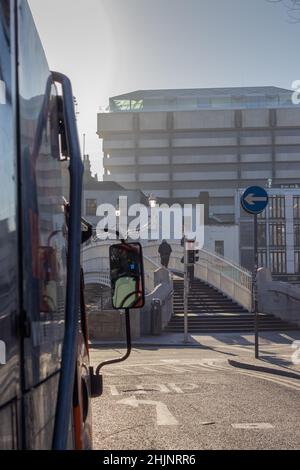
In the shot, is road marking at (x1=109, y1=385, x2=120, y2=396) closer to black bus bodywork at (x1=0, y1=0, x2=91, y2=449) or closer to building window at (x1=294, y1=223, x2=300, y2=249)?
black bus bodywork at (x1=0, y1=0, x2=91, y2=449)

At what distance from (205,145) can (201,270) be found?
71779 millimetres

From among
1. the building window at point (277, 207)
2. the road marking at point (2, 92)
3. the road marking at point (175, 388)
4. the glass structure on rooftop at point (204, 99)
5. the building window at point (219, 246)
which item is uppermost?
the glass structure on rooftop at point (204, 99)

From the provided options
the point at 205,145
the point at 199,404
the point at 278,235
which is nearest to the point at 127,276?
the point at 199,404

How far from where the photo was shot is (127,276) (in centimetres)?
372

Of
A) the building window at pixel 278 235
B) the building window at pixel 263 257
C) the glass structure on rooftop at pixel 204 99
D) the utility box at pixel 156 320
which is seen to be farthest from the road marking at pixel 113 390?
the glass structure on rooftop at pixel 204 99

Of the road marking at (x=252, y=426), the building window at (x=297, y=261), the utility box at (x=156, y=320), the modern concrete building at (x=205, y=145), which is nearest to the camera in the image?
the road marking at (x=252, y=426)

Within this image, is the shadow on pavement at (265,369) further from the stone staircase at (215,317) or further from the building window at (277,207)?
the building window at (277,207)

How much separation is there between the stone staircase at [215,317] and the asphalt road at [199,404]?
10.2 m

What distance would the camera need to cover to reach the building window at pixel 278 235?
80.7 meters

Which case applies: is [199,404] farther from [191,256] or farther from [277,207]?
[277,207]
